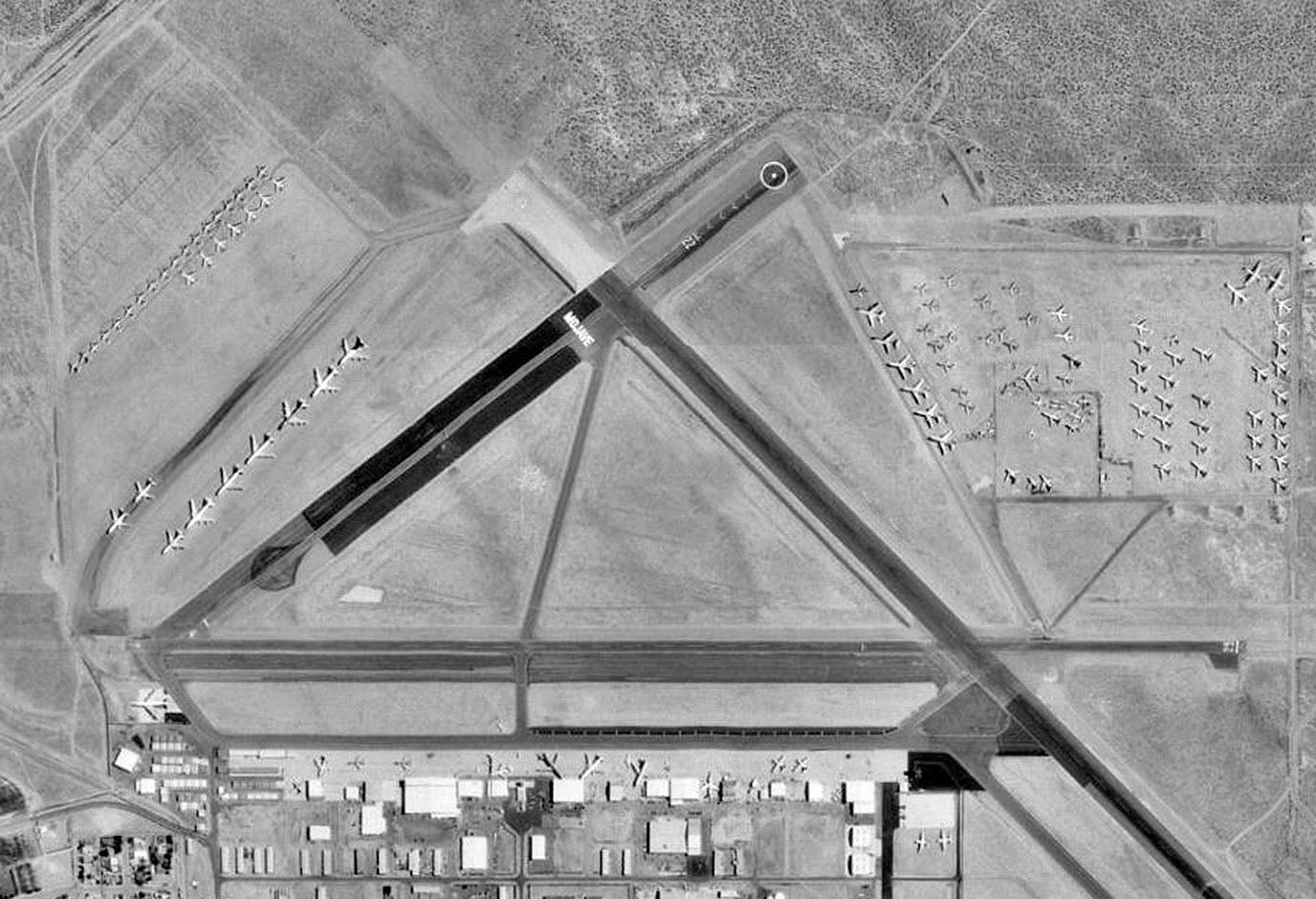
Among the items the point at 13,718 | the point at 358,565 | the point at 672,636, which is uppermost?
the point at 358,565

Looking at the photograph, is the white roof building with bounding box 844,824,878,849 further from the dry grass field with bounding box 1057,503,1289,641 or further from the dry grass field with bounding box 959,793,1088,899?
the dry grass field with bounding box 1057,503,1289,641

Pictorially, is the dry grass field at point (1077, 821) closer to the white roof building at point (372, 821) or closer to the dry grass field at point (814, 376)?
the dry grass field at point (814, 376)

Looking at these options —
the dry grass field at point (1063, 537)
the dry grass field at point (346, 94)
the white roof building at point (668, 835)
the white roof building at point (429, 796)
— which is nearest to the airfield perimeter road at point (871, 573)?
the dry grass field at point (1063, 537)

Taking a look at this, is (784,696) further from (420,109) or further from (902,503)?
(420,109)

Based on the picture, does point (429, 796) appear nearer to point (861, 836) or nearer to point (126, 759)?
point (126, 759)

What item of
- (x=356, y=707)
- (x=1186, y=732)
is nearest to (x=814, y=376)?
(x=1186, y=732)

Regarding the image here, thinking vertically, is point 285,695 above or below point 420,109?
below

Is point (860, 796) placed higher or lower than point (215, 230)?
lower

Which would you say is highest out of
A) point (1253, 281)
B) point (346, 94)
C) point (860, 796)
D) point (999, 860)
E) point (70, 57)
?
point (70, 57)

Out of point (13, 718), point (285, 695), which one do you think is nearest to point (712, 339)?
point (285, 695)
